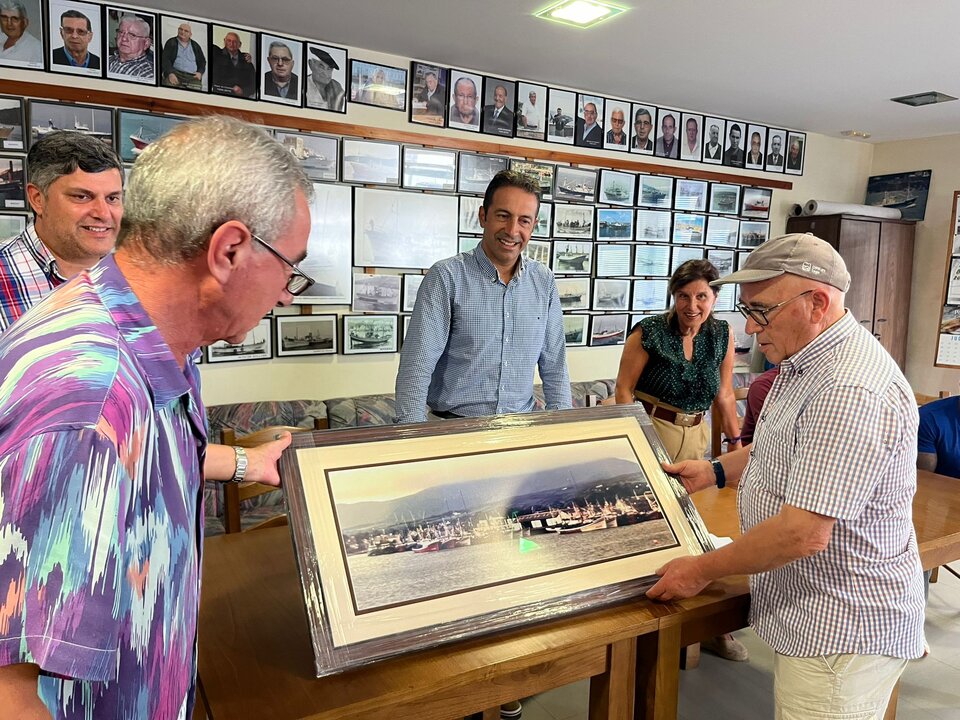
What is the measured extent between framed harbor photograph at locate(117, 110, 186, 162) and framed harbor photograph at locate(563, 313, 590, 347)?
3.00 metres

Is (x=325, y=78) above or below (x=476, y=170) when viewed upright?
above

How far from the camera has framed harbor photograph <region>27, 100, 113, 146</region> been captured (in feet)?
10.7

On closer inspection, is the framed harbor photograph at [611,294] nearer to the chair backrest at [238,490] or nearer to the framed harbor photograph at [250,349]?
the framed harbor photograph at [250,349]

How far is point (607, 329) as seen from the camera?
5.42 meters

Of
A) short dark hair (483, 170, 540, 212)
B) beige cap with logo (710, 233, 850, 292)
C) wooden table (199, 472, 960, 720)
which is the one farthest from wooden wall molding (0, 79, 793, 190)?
beige cap with logo (710, 233, 850, 292)

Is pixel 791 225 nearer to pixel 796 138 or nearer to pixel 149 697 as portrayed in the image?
pixel 796 138

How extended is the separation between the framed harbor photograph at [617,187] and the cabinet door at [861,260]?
195cm

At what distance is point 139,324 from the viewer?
72 centimetres

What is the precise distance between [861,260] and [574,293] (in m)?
2.74

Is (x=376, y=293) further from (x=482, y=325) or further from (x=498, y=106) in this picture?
(x=482, y=325)

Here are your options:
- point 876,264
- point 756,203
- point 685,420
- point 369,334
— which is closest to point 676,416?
point 685,420

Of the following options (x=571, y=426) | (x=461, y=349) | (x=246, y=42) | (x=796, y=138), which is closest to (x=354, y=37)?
(x=246, y=42)

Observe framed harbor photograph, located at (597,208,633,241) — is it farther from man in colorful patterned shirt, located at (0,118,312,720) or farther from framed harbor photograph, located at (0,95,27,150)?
man in colorful patterned shirt, located at (0,118,312,720)

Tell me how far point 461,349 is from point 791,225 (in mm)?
5038
